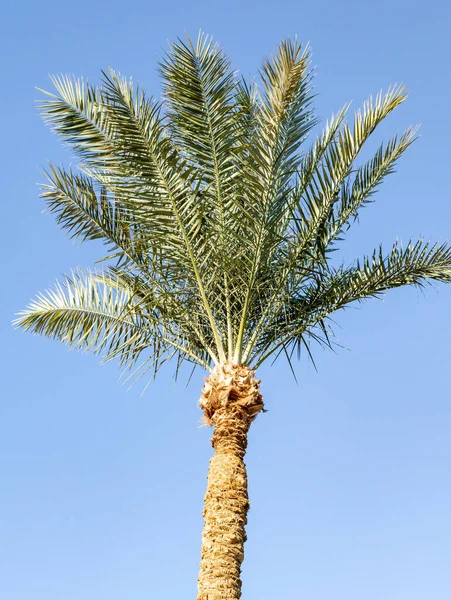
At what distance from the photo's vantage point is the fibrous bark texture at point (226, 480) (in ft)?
28.8

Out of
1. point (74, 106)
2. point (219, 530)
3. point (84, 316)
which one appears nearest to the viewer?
point (219, 530)

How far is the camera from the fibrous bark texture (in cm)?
878

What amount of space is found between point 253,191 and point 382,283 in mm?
2382

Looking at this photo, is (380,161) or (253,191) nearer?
(253,191)

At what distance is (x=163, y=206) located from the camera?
10078mm

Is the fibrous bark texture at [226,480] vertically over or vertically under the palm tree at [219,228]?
under

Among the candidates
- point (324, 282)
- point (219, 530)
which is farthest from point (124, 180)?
point (219, 530)

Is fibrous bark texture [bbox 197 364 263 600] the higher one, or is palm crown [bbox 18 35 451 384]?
palm crown [bbox 18 35 451 384]

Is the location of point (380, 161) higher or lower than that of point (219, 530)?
higher

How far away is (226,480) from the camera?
939 cm

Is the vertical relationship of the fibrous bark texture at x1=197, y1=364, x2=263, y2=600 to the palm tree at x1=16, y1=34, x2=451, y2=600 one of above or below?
below

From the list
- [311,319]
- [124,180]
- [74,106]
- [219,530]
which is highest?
[74,106]

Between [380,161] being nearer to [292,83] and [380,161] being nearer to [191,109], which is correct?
[292,83]

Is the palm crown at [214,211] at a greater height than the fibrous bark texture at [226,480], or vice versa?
the palm crown at [214,211]
